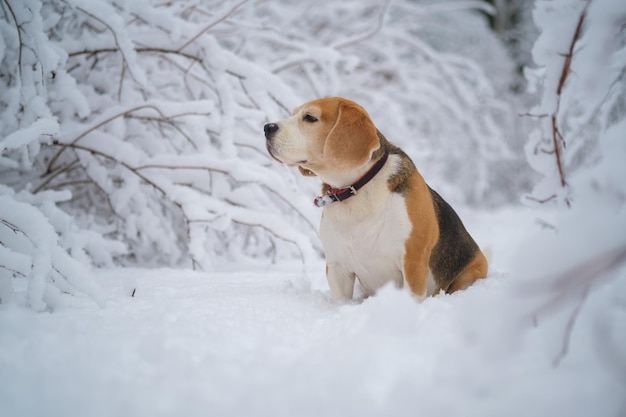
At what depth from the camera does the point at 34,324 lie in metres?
1.02

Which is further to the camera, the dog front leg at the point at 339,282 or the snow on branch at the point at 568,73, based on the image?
the dog front leg at the point at 339,282

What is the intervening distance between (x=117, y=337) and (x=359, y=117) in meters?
1.04

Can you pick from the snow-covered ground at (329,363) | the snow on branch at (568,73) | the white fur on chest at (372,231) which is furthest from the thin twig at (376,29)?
the snow-covered ground at (329,363)

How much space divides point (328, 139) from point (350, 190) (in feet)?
0.64

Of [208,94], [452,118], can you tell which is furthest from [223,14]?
[452,118]

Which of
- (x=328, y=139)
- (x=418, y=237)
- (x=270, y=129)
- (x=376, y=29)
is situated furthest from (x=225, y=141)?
(x=376, y=29)

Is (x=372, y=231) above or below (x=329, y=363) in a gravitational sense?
below

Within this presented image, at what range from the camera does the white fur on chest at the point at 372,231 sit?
154 cm

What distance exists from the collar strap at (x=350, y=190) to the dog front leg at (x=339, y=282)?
0.82 feet

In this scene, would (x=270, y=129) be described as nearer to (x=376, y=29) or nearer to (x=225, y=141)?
(x=225, y=141)

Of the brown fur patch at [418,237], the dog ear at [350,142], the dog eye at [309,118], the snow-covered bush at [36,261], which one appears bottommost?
the brown fur patch at [418,237]

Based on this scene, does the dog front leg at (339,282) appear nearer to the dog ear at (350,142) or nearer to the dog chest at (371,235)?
the dog chest at (371,235)

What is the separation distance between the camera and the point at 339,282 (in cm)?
171

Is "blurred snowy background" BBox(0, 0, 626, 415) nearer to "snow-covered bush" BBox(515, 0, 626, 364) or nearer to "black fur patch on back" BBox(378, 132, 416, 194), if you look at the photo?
"snow-covered bush" BBox(515, 0, 626, 364)
